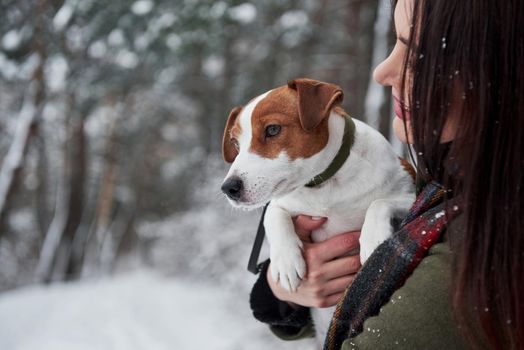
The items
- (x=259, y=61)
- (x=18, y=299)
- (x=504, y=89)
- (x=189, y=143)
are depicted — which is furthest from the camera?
(x=189, y=143)

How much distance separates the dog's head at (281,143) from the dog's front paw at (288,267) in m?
0.20

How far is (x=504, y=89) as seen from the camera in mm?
1109

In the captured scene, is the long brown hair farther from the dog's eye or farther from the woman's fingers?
the dog's eye

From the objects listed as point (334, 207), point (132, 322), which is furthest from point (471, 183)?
point (132, 322)

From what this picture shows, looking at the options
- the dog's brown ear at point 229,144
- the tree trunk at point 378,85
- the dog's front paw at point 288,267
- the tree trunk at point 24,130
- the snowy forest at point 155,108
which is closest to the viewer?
the dog's front paw at point 288,267

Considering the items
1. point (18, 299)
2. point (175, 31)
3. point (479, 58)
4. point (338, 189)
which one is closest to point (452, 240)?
point (479, 58)

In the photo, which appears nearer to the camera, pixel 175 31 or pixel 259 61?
pixel 175 31

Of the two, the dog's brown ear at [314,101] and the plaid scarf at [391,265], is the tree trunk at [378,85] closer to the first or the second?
the dog's brown ear at [314,101]

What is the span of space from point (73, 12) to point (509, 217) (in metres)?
8.09

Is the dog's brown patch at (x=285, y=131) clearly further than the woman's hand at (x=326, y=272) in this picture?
Yes

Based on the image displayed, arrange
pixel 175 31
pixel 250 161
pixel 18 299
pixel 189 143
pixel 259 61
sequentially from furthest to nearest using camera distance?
pixel 189 143 → pixel 259 61 → pixel 18 299 → pixel 175 31 → pixel 250 161

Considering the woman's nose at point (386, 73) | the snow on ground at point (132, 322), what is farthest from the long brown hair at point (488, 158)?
the snow on ground at point (132, 322)

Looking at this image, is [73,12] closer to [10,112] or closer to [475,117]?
[10,112]

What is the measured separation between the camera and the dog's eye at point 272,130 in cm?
211
